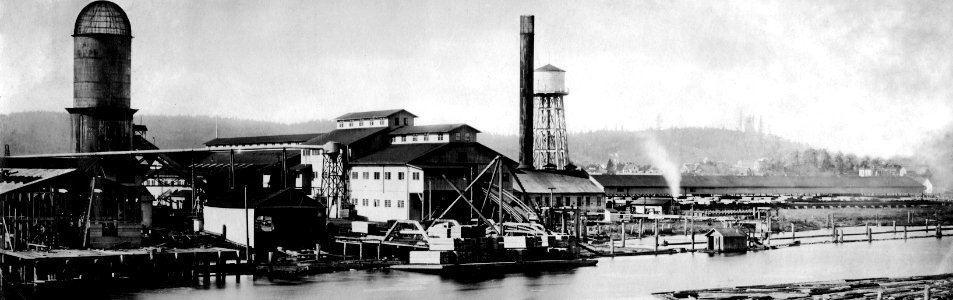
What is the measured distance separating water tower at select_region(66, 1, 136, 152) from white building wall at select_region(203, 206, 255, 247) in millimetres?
6600

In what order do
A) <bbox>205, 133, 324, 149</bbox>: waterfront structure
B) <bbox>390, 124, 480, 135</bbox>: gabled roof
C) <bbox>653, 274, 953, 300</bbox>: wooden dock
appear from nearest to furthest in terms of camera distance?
<bbox>653, 274, 953, 300</bbox>: wooden dock → <bbox>390, 124, 480, 135</bbox>: gabled roof → <bbox>205, 133, 324, 149</bbox>: waterfront structure

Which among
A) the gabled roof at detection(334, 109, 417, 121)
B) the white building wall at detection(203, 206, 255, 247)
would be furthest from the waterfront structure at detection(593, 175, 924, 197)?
the white building wall at detection(203, 206, 255, 247)

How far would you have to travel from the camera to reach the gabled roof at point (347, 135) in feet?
221

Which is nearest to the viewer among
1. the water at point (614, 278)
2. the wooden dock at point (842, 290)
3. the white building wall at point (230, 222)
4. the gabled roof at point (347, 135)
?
the wooden dock at point (842, 290)

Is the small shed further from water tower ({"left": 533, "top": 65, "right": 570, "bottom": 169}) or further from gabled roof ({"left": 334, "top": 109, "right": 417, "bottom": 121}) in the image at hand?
water tower ({"left": 533, "top": 65, "right": 570, "bottom": 169})

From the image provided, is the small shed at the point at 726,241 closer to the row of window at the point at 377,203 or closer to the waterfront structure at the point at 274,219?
the row of window at the point at 377,203

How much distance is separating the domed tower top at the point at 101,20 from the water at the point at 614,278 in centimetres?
1876

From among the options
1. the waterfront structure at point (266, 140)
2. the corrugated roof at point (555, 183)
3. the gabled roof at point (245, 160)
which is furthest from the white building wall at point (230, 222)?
the waterfront structure at point (266, 140)

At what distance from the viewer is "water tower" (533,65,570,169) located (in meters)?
84.2

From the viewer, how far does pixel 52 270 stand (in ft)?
119

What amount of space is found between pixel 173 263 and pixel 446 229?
41.7 ft

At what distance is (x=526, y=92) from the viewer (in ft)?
251

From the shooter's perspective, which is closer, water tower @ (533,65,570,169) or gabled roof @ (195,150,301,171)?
gabled roof @ (195,150,301,171)

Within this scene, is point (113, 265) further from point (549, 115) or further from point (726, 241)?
point (549, 115)
